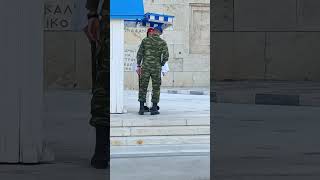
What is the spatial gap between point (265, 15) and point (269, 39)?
0.76 metres

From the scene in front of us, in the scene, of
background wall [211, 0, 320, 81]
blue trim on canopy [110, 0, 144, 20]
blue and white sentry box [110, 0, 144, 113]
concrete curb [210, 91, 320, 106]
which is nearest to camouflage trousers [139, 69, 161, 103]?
blue and white sentry box [110, 0, 144, 113]

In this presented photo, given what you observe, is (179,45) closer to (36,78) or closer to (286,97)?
(286,97)

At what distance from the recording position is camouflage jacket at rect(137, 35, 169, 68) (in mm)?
9125

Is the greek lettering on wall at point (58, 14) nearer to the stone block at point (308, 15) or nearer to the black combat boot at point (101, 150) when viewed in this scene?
the stone block at point (308, 15)

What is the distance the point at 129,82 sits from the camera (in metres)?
22.0

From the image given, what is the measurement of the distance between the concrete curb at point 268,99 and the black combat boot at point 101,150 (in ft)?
26.7

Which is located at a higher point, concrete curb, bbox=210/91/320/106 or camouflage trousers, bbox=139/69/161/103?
camouflage trousers, bbox=139/69/161/103

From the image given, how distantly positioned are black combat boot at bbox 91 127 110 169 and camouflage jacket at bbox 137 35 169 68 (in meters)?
4.80

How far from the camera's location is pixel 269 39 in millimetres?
20109

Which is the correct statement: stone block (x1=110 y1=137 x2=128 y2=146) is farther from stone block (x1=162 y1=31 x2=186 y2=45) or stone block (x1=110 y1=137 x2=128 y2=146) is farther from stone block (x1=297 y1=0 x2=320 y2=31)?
stone block (x1=162 y1=31 x2=186 y2=45)

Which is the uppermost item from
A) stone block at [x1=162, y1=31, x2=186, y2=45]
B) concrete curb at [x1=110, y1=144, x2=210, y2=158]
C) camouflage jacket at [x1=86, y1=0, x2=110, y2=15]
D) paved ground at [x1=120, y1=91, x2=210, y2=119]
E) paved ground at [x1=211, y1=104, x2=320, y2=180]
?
stone block at [x1=162, y1=31, x2=186, y2=45]

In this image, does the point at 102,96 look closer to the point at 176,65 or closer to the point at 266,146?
the point at 266,146

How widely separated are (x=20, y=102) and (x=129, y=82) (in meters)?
17.5

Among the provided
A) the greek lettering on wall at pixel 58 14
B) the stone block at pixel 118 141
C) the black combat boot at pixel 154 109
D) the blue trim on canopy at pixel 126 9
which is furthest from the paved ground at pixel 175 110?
the greek lettering on wall at pixel 58 14
